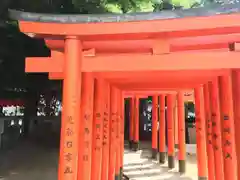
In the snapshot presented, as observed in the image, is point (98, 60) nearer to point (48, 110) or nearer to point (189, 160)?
point (189, 160)

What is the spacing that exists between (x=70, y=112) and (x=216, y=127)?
3.38 m

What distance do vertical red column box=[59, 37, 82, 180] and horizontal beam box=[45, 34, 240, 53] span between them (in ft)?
1.12

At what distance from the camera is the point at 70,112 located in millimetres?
3262

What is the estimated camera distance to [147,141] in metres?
16.9

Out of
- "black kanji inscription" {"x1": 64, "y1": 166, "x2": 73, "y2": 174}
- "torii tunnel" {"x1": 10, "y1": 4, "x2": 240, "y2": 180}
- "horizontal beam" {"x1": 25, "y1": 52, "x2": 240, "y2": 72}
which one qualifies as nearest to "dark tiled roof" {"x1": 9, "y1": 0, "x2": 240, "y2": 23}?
"torii tunnel" {"x1": 10, "y1": 4, "x2": 240, "y2": 180}

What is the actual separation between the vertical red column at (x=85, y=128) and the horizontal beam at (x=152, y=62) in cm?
74

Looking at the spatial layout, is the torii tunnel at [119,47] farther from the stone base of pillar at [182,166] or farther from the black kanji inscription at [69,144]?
the stone base of pillar at [182,166]

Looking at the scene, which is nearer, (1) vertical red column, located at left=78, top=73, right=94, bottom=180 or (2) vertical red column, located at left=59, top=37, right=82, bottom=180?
(2) vertical red column, located at left=59, top=37, right=82, bottom=180

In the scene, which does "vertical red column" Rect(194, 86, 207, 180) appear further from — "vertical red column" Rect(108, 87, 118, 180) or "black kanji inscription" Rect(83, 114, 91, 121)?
"black kanji inscription" Rect(83, 114, 91, 121)

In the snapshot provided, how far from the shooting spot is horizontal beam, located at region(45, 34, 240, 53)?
136 inches

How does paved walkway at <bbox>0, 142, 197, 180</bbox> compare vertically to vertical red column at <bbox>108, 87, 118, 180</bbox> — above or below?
below

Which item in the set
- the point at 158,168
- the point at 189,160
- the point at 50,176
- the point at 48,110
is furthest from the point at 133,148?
the point at 48,110

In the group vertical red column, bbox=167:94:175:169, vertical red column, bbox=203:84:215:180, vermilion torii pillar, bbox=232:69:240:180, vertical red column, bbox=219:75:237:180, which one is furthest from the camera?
vertical red column, bbox=167:94:175:169

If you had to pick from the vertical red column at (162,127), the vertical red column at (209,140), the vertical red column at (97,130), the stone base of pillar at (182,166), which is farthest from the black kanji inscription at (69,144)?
the vertical red column at (162,127)
